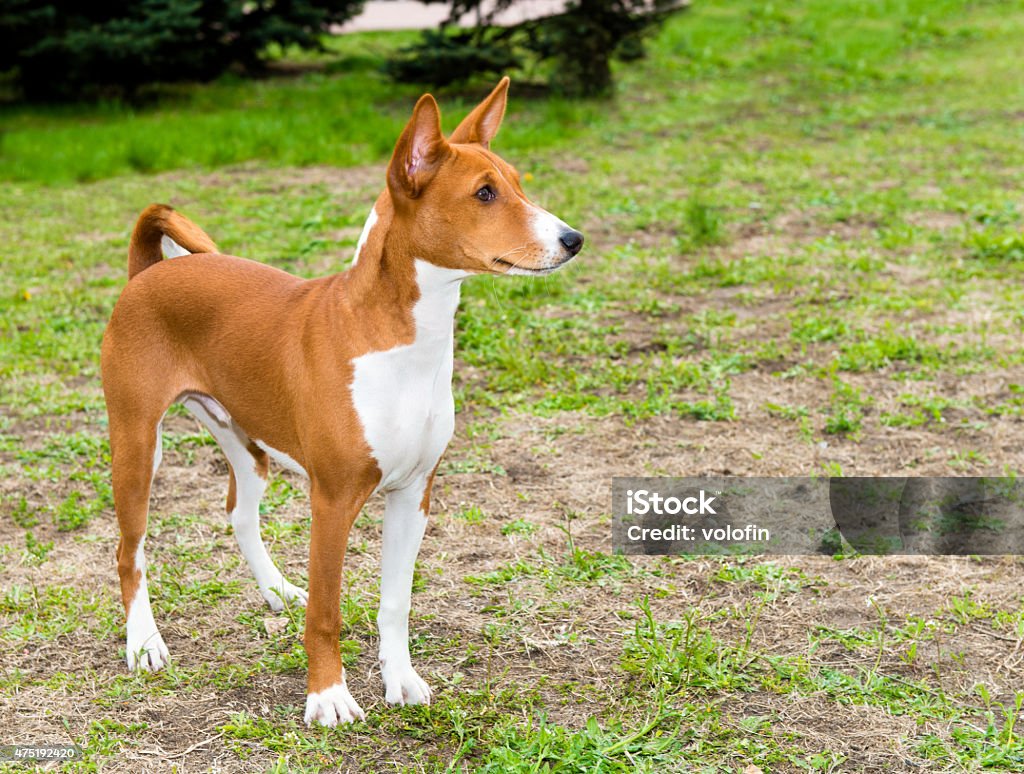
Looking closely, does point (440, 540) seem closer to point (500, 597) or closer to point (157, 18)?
point (500, 597)

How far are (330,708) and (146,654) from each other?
2.34 feet

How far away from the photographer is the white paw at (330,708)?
3312 millimetres

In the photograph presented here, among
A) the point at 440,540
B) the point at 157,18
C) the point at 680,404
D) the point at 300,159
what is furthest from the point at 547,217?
the point at 157,18

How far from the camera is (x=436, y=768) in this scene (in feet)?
10.4

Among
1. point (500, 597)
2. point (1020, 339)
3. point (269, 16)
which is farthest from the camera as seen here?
point (269, 16)

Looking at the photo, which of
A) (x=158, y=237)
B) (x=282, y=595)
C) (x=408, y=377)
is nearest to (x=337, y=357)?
(x=408, y=377)

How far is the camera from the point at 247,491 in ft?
12.7

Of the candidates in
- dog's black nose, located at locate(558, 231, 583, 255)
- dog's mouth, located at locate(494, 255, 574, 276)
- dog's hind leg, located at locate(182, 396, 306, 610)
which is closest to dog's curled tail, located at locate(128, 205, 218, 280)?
dog's hind leg, located at locate(182, 396, 306, 610)

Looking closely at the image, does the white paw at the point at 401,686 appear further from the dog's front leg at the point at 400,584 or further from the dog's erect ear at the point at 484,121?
the dog's erect ear at the point at 484,121

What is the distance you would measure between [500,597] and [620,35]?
963 centimetres

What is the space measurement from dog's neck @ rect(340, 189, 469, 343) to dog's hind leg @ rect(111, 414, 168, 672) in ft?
2.92

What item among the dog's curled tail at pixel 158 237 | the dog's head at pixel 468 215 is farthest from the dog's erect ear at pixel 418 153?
the dog's curled tail at pixel 158 237

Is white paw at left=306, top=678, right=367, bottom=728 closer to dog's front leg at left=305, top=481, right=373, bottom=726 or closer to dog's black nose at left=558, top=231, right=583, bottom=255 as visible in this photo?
dog's front leg at left=305, top=481, right=373, bottom=726

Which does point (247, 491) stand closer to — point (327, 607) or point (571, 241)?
point (327, 607)
